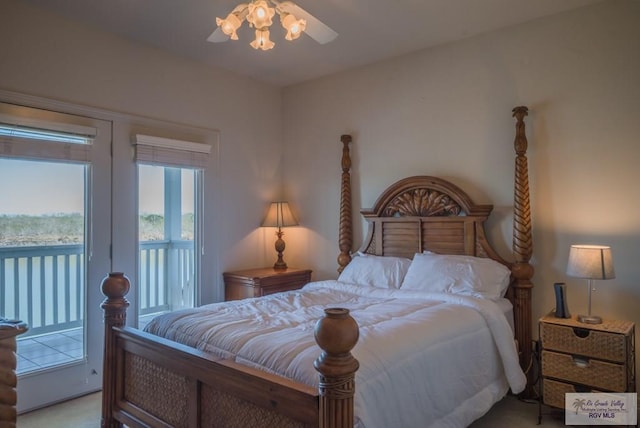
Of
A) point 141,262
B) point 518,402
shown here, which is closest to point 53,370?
point 141,262

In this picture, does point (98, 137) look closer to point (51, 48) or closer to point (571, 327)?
point (51, 48)

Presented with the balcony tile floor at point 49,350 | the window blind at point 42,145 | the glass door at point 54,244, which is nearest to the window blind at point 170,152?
the glass door at point 54,244

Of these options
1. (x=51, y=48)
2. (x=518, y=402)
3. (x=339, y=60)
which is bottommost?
(x=518, y=402)

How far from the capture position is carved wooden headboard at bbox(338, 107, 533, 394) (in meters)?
3.07

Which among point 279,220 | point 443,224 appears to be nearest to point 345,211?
point 279,220

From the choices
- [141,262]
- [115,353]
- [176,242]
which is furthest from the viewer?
[176,242]

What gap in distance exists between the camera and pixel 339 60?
4.00 metres

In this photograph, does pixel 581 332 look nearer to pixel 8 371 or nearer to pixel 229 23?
pixel 229 23

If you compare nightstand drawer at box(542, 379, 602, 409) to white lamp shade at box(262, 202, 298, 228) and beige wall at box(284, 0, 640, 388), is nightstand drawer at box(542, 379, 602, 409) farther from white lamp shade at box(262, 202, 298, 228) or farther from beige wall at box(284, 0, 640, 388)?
white lamp shade at box(262, 202, 298, 228)

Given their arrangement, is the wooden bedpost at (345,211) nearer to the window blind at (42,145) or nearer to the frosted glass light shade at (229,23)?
the frosted glass light shade at (229,23)

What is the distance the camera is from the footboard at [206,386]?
4.58ft

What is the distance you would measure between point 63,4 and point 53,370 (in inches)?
102

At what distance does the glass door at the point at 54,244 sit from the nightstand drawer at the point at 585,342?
324cm

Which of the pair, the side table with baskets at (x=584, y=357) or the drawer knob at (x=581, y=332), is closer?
the side table with baskets at (x=584, y=357)
